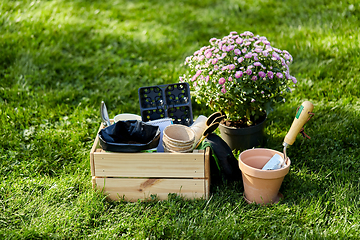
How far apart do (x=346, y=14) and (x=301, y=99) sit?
2166mm

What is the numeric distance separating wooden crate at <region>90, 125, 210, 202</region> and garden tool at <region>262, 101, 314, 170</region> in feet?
1.61

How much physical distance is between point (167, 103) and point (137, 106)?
3.53 ft

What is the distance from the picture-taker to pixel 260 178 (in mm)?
2453

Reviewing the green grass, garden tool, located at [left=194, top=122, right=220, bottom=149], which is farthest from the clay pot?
the green grass

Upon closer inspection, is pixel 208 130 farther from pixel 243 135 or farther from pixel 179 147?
pixel 243 135

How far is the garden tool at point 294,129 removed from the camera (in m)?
2.41

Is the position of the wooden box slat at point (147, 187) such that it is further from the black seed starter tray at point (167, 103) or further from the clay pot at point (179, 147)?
the black seed starter tray at point (167, 103)

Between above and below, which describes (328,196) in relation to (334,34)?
below

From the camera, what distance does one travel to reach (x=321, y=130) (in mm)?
3348

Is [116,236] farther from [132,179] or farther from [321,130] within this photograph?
[321,130]

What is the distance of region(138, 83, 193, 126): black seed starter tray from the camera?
9.84 feet

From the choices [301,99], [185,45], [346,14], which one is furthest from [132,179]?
[346,14]

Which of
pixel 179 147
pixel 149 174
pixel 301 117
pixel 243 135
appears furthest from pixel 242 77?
pixel 149 174

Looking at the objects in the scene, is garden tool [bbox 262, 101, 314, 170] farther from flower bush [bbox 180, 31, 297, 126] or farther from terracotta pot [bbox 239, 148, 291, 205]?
flower bush [bbox 180, 31, 297, 126]
